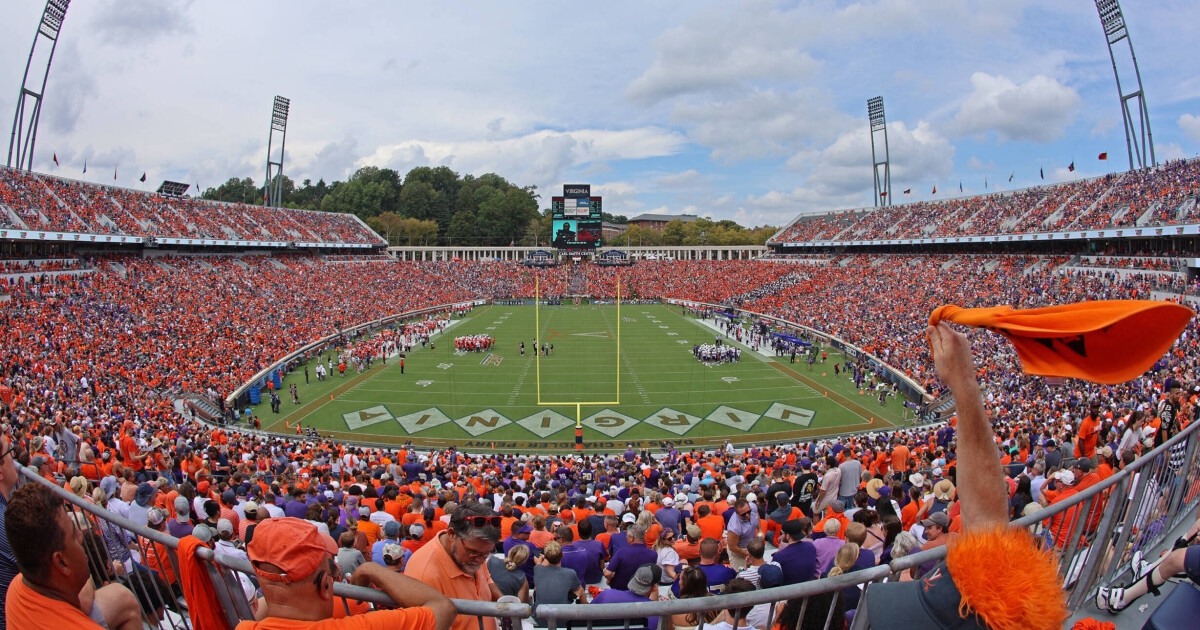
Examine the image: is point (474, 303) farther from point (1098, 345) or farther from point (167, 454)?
Answer: point (1098, 345)

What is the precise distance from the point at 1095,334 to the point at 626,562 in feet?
13.2

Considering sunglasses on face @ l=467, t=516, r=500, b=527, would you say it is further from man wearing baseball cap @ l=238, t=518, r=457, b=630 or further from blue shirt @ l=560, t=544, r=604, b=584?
blue shirt @ l=560, t=544, r=604, b=584

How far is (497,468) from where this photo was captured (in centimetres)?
1365

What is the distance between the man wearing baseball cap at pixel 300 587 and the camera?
1.96 m

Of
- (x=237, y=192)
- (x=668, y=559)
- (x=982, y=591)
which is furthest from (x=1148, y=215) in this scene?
(x=237, y=192)

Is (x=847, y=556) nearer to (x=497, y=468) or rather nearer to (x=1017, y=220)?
(x=497, y=468)

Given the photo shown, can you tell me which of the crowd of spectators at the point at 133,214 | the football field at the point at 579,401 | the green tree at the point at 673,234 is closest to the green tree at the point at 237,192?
the crowd of spectators at the point at 133,214

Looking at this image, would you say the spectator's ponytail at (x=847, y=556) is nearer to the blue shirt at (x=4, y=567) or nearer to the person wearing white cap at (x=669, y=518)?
the person wearing white cap at (x=669, y=518)

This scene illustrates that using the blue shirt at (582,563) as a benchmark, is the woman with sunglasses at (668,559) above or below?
above

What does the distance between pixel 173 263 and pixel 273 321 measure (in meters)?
11.3

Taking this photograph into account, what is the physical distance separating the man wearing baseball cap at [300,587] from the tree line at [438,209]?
323ft

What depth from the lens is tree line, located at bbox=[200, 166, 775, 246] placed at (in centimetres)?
9969

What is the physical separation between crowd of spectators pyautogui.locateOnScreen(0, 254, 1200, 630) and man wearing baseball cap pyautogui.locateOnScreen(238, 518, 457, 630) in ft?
0.04

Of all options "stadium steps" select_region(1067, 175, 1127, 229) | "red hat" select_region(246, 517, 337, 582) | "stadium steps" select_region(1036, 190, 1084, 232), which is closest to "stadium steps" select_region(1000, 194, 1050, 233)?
"stadium steps" select_region(1036, 190, 1084, 232)
